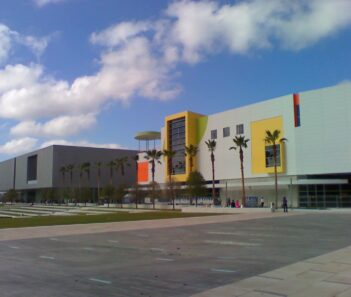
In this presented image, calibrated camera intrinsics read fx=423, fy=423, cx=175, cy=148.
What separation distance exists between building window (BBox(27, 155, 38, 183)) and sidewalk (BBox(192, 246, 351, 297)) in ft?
517

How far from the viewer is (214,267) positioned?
10.5 metres

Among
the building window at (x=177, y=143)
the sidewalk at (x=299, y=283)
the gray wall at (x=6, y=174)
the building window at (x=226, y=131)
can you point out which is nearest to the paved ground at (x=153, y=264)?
the sidewalk at (x=299, y=283)

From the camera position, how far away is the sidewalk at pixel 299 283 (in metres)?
7.41

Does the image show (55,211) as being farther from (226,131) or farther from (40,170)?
(40,170)

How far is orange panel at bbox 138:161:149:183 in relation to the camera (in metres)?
115

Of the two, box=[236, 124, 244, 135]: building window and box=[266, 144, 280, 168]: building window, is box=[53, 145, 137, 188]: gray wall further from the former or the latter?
box=[266, 144, 280, 168]: building window

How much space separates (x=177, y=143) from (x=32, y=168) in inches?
3251

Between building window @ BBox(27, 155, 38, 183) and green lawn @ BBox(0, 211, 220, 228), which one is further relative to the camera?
building window @ BBox(27, 155, 38, 183)

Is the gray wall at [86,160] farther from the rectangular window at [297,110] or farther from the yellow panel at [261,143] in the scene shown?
the rectangular window at [297,110]

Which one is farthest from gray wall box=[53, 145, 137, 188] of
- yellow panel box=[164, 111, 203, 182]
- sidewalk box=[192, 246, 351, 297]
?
sidewalk box=[192, 246, 351, 297]

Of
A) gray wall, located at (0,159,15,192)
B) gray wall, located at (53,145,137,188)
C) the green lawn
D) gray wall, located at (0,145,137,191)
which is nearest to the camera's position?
the green lawn

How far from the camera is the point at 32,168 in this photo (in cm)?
16162

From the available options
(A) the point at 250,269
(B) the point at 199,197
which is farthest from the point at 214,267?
(B) the point at 199,197

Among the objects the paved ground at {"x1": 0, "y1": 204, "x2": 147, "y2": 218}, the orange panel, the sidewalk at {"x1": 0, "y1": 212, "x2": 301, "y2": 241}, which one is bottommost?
the paved ground at {"x1": 0, "y1": 204, "x2": 147, "y2": 218}
